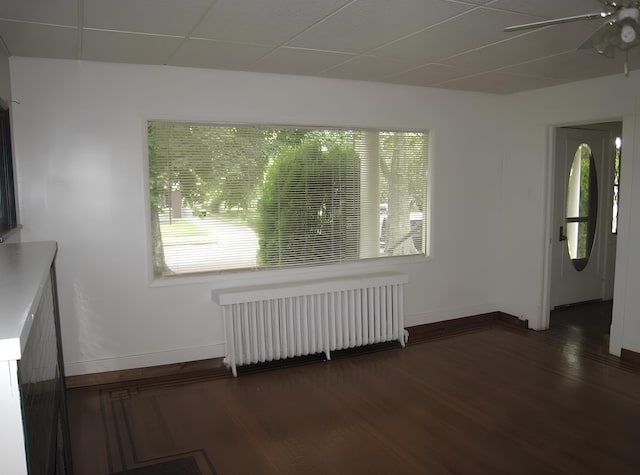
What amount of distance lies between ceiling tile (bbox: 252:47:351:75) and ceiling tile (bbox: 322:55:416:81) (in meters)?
0.11

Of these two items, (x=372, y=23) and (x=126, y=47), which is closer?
(x=372, y=23)

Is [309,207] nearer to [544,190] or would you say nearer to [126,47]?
[126,47]

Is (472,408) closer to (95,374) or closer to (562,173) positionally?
(95,374)

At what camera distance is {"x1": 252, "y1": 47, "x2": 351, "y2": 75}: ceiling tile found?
11.6 ft

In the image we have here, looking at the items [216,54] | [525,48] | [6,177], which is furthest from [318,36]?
[6,177]

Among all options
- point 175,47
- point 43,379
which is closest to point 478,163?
point 175,47

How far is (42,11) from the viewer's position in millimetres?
2559

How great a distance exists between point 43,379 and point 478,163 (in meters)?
4.71

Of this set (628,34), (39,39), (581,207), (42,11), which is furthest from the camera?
(581,207)

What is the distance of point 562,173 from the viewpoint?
5602mm

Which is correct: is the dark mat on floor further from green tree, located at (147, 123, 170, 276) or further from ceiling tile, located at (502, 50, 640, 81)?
ceiling tile, located at (502, 50, 640, 81)

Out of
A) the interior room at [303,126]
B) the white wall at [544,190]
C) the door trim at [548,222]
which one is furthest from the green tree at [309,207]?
the door trim at [548,222]

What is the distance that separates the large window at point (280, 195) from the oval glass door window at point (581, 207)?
1944 mm

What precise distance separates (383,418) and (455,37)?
98.3 inches
